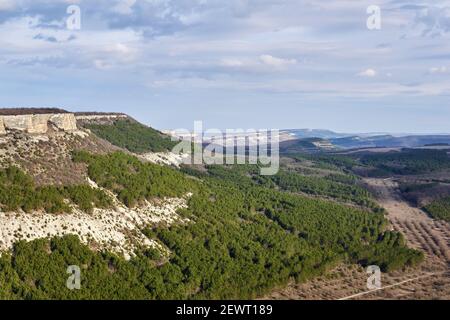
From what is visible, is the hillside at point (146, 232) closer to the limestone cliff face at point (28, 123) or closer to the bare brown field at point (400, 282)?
the limestone cliff face at point (28, 123)

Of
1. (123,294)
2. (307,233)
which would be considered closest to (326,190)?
(307,233)

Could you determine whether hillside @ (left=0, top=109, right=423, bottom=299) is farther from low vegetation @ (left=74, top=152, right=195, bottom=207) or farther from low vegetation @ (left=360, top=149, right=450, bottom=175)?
low vegetation @ (left=360, top=149, right=450, bottom=175)

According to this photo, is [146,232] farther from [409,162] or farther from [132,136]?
[409,162]
